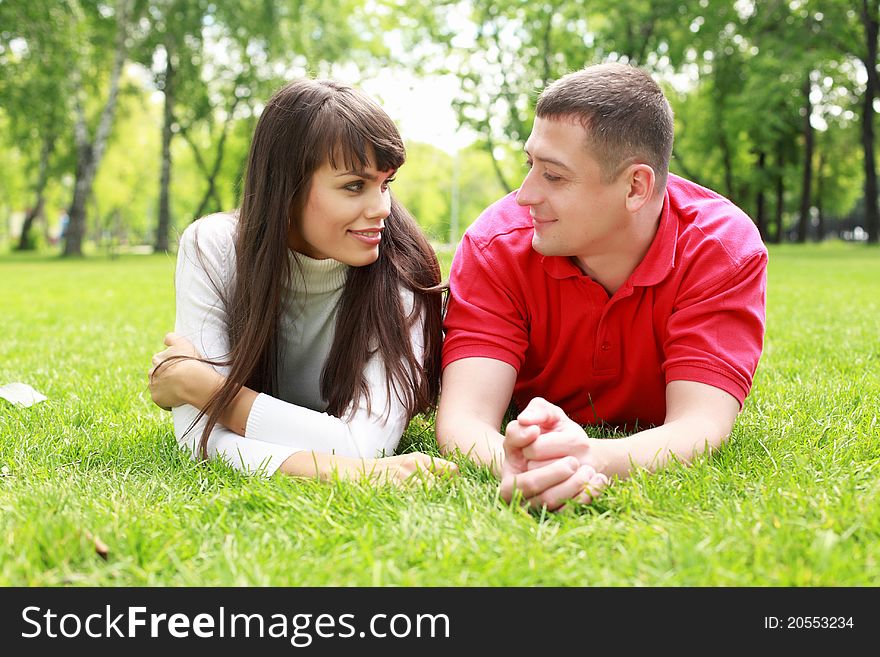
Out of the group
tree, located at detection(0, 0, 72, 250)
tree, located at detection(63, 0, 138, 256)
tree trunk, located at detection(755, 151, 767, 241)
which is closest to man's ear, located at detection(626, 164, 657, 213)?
tree, located at detection(0, 0, 72, 250)

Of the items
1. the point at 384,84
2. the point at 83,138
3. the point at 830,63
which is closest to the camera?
the point at 83,138

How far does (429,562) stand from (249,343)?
54.2 inches

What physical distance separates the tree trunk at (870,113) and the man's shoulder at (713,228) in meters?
23.8

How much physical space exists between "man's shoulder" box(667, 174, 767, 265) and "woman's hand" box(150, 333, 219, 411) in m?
1.76

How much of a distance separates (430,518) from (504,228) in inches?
57.6

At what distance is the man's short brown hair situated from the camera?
3.01m

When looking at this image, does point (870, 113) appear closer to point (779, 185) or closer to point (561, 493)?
point (779, 185)

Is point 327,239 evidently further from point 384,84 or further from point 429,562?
point 384,84

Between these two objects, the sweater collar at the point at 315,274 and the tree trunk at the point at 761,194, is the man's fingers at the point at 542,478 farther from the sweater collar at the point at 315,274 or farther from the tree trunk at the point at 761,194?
the tree trunk at the point at 761,194

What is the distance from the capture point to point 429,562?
6.72 feet

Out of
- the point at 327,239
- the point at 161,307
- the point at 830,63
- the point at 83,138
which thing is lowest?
the point at 161,307

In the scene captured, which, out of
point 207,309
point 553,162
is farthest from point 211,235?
point 553,162

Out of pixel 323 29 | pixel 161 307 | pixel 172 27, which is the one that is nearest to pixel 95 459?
pixel 161 307

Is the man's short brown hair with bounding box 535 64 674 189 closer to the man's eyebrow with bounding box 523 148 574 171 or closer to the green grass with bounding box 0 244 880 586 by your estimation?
the man's eyebrow with bounding box 523 148 574 171
